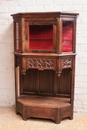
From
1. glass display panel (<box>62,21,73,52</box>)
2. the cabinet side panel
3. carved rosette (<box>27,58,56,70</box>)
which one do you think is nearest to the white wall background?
the cabinet side panel

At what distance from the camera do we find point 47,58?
236 centimetres

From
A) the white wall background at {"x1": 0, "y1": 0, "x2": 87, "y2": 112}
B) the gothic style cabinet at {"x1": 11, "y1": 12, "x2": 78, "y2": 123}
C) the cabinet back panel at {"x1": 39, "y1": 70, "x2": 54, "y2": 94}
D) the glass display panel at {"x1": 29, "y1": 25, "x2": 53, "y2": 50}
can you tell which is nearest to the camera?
the gothic style cabinet at {"x1": 11, "y1": 12, "x2": 78, "y2": 123}

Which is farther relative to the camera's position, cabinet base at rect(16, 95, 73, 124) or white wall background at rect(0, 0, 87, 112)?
white wall background at rect(0, 0, 87, 112)

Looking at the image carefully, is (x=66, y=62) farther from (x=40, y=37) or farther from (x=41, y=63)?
(x=40, y=37)

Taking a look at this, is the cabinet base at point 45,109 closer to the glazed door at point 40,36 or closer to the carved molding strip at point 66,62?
the carved molding strip at point 66,62

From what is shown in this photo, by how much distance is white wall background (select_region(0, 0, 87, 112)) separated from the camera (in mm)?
2631

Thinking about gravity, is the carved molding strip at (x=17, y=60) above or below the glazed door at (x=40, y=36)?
below

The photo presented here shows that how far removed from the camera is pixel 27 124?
2455mm

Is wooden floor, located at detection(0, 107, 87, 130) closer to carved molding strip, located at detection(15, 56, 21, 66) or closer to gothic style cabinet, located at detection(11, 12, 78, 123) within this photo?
gothic style cabinet, located at detection(11, 12, 78, 123)

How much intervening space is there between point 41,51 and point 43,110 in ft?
2.42

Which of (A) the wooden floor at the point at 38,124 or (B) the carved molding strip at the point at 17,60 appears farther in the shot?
(B) the carved molding strip at the point at 17,60

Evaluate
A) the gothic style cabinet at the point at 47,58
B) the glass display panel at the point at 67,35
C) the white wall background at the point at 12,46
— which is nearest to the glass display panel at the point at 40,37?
the gothic style cabinet at the point at 47,58

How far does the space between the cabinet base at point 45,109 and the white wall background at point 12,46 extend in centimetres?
30

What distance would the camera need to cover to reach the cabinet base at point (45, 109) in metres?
2.47
